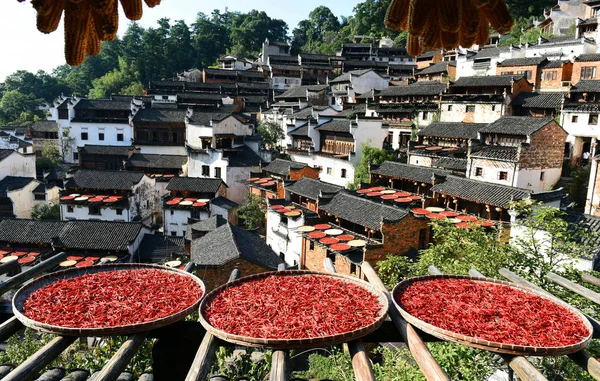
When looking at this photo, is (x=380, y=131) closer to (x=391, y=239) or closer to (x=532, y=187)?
(x=532, y=187)

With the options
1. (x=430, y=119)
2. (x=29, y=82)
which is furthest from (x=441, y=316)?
(x=29, y=82)

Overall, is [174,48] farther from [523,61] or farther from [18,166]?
[523,61]

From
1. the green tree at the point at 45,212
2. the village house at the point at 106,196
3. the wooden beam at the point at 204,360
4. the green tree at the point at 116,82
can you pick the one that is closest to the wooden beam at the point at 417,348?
the wooden beam at the point at 204,360

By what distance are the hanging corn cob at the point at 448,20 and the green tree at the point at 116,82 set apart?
6958 centimetres

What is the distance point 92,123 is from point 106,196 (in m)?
16.2

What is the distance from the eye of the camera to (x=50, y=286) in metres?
4.75

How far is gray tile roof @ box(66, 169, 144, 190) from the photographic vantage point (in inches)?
1264

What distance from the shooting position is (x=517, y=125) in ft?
89.2

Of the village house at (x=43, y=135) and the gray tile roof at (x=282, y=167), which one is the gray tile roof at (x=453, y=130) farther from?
the village house at (x=43, y=135)

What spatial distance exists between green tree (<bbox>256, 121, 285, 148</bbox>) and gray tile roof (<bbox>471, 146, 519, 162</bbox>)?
2260 cm

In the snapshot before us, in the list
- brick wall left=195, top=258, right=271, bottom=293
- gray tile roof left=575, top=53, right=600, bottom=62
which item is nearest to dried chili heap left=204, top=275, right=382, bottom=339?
brick wall left=195, top=258, right=271, bottom=293

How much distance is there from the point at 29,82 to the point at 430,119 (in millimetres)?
59835

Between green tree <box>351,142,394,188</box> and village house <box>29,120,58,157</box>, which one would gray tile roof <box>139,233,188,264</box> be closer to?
green tree <box>351,142,394,188</box>

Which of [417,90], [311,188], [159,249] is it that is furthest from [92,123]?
[417,90]
